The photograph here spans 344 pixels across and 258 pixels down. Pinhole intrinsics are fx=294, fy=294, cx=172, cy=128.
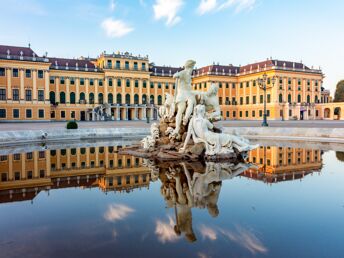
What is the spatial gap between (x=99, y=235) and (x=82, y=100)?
60508 mm

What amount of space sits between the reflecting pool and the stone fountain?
1.06 metres

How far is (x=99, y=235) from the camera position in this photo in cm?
379

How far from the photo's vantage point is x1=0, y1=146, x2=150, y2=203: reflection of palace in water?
20.4 ft

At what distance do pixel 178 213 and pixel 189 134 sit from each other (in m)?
5.16

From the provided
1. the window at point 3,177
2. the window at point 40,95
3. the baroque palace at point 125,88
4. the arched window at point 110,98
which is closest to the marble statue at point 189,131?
the window at point 3,177

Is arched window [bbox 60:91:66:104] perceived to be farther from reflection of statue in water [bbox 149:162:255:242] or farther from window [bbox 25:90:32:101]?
reflection of statue in water [bbox 149:162:255:242]

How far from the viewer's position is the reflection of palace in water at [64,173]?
6222 millimetres

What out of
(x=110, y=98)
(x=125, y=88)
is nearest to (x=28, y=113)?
(x=110, y=98)

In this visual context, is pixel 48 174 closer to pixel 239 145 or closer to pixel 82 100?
pixel 239 145

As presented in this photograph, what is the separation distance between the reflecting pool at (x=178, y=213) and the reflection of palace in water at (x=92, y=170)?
0.14 feet

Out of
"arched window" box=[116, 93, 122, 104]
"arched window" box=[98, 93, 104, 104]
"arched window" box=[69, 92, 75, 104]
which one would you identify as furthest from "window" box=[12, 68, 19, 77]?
"arched window" box=[116, 93, 122, 104]

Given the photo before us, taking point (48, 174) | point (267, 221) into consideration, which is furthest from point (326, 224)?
point (48, 174)

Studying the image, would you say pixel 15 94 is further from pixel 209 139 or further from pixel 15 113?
pixel 209 139

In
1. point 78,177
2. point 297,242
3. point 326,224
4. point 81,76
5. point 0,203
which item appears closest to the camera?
point 297,242
